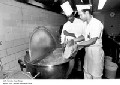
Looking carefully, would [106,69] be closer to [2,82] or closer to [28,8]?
[28,8]

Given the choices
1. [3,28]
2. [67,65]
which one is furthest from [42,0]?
[67,65]

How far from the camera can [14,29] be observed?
2305mm

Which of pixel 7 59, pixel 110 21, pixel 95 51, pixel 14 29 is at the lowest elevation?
pixel 7 59

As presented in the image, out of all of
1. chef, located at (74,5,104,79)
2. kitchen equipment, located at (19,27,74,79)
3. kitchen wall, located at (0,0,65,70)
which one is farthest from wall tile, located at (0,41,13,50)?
chef, located at (74,5,104,79)

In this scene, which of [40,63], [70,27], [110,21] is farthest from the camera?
[110,21]

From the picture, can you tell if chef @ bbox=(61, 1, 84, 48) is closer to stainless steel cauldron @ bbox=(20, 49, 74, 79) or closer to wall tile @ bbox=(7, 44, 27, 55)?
wall tile @ bbox=(7, 44, 27, 55)

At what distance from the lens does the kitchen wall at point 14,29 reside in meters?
2.07

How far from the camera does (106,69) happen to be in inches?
131

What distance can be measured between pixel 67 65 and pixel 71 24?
1.83 m

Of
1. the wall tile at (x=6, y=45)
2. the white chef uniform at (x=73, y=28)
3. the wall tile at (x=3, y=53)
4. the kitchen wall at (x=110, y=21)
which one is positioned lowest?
the wall tile at (x=3, y=53)

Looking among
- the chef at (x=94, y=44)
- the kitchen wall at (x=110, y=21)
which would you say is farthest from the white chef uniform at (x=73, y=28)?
the kitchen wall at (x=110, y=21)

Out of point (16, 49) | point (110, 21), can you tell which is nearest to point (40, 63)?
point (16, 49)

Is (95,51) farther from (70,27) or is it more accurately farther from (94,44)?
(70,27)

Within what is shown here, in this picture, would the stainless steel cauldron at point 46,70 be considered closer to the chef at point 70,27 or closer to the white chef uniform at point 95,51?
the white chef uniform at point 95,51
